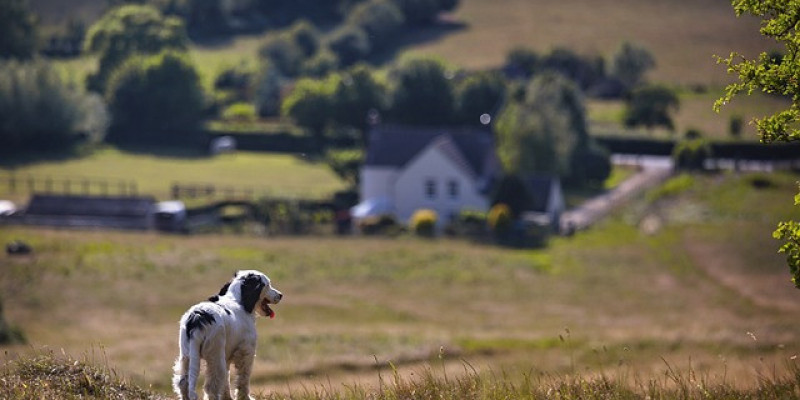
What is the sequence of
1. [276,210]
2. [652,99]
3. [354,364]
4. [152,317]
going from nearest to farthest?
[354,364]
[152,317]
[276,210]
[652,99]

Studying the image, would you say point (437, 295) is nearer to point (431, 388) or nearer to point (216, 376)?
point (431, 388)

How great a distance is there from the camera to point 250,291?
43.5ft

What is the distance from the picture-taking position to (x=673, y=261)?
60.9 meters

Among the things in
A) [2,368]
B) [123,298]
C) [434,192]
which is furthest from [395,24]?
[2,368]

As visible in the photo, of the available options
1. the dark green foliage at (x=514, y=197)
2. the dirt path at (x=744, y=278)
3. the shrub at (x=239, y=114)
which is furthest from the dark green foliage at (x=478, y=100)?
the dirt path at (x=744, y=278)

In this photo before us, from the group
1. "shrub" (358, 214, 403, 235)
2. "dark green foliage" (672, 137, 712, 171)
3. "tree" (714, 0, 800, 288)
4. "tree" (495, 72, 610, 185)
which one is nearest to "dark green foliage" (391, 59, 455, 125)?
"tree" (495, 72, 610, 185)

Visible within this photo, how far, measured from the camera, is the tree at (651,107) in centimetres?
10500

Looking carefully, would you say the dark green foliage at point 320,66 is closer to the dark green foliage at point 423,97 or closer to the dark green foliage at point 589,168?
the dark green foliage at point 423,97

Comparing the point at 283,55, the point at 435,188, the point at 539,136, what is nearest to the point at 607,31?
the point at 283,55

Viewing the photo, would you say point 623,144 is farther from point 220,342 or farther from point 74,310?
point 220,342

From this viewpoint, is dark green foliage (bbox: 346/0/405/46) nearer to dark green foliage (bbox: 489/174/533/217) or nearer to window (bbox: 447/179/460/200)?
window (bbox: 447/179/460/200)

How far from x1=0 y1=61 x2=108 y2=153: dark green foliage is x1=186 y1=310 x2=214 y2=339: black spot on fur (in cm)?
9223

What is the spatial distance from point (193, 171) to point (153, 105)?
691 inches

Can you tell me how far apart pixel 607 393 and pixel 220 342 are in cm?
397
